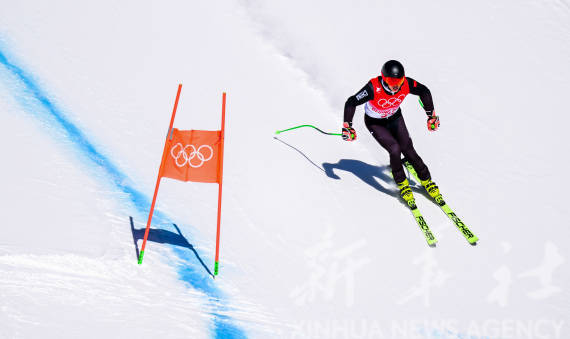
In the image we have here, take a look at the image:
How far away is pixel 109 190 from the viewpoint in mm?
5402

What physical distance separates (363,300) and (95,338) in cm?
204

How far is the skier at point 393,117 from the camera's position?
5449 mm

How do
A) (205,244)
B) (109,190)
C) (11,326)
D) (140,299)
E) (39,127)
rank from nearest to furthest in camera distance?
1. (11,326)
2. (140,299)
3. (205,244)
4. (109,190)
5. (39,127)

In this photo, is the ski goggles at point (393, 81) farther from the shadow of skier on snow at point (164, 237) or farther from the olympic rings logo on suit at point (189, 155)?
the shadow of skier on snow at point (164, 237)

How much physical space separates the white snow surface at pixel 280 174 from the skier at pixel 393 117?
375mm

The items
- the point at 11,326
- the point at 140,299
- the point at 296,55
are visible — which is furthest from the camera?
the point at 296,55

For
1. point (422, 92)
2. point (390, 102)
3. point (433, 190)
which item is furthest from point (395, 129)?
point (433, 190)

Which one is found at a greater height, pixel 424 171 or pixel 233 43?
pixel 233 43

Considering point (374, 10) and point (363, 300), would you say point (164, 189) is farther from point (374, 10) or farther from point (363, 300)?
point (374, 10)

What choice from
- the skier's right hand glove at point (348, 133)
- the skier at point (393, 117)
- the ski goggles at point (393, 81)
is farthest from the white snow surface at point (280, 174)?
the ski goggles at point (393, 81)

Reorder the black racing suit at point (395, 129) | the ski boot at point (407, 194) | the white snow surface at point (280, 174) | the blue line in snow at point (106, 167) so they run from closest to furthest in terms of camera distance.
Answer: the blue line in snow at point (106, 167) → the white snow surface at point (280, 174) → the black racing suit at point (395, 129) → the ski boot at point (407, 194)

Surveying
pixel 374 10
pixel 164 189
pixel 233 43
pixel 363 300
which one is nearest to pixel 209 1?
pixel 233 43

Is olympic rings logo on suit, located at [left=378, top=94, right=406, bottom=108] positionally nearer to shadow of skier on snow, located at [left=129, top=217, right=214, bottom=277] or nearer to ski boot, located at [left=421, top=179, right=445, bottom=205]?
ski boot, located at [left=421, top=179, right=445, bottom=205]

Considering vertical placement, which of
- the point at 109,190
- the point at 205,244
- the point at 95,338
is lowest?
the point at 95,338
